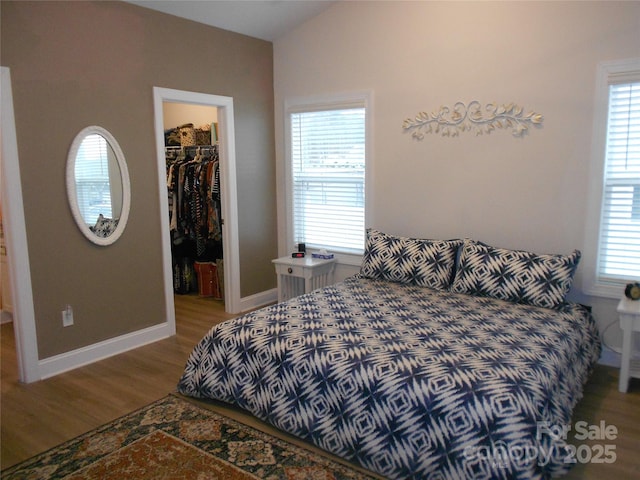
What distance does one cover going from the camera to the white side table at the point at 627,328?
2951 mm

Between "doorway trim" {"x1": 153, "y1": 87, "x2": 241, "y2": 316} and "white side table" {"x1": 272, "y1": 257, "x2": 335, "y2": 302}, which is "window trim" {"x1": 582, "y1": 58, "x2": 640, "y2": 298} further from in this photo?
"doorway trim" {"x1": 153, "y1": 87, "x2": 241, "y2": 316}

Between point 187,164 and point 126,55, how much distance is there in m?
1.65

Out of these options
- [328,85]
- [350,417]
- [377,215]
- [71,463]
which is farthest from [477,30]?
[71,463]

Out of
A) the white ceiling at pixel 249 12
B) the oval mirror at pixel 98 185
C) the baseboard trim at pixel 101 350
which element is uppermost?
the white ceiling at pixel 249 12

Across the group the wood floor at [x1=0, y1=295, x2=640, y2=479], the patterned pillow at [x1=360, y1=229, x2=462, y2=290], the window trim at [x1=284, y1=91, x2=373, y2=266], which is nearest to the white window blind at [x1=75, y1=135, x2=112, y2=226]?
the wood floor at [x1=0, y1=295, x2=640, y2=479]

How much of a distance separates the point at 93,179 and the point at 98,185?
0.20 ft

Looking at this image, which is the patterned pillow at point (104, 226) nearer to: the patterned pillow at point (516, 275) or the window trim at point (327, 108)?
the window trim at point (327, 108)

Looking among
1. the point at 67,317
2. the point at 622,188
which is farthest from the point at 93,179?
the point at 622,188

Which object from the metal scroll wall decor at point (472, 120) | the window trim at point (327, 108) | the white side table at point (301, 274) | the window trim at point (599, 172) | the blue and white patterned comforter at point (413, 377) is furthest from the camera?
the white side table at point (301, 274)

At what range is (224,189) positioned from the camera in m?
4.66

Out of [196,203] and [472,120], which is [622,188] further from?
[196,203]

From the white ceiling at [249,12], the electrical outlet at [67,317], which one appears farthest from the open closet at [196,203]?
the electrical outlet at [67,317]

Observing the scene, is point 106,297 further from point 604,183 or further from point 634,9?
point 634,9

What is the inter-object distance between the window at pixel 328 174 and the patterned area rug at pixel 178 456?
236 centimetres
